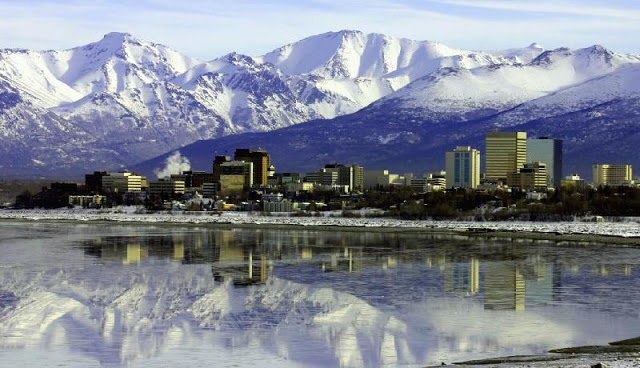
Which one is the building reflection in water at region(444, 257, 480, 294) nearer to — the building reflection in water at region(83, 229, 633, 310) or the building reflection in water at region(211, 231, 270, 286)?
the building reflection in water at region(83, 229, 633, 310)

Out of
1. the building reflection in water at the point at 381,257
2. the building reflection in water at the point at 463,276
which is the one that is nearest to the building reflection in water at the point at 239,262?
the building reflection in water at the point at 381,257

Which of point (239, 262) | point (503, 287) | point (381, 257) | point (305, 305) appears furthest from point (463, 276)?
point (239, 262)

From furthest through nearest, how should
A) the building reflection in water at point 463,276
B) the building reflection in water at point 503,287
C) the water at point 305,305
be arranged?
the building reflection in water at point 463,276 → the building reflection in water at point 503,287 → the water at point 305,305

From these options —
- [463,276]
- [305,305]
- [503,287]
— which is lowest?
[305,305]

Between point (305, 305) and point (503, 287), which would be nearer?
point (305, 305)

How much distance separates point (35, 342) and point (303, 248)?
4665 cm

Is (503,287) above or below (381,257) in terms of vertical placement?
below

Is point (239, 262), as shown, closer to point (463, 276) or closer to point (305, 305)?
point (463, 276)

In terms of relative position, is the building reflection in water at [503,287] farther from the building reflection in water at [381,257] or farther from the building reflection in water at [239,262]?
the building reflection in water at [239,262]

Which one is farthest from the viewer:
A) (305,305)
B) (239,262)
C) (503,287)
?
(239,262)

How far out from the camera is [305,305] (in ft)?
148

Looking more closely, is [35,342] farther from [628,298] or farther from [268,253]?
[268,253]

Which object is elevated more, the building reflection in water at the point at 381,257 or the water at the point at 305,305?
the building reflection in water at the point at 381,257

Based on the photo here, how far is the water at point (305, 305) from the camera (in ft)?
115
